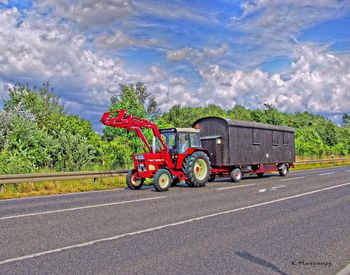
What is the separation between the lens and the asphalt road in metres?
5.30

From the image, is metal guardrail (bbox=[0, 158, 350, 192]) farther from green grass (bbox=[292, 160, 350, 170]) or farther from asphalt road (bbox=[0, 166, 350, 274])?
green grass (bbox=[292, 160, 350, 170])

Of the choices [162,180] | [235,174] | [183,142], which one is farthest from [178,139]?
[235,174]

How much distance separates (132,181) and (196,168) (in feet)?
8.88

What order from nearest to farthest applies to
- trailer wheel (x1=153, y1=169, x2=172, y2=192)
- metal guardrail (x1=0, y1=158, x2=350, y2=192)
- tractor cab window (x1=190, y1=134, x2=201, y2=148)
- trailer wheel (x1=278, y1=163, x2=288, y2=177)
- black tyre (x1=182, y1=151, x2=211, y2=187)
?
trailer wheel (x1=153, y1=169, x2=172, y2=192)
metal guardrail (x1=0, y1=158, x2=350, y2=192)
black tyre (x1=182, y1=151, x2=211, y2=187)
tractor cab window (x1=190, y1=134, x2=201, y2=148)
trailer wheel (x1=278, y1=163, x2=288, y2=177)

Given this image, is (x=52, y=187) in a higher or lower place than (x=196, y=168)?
lower

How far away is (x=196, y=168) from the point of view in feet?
54.3

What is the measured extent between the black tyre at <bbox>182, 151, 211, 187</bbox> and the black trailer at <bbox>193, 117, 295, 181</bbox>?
2610 mm

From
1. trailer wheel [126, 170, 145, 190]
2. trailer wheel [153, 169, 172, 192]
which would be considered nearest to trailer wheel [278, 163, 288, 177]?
trailer wheel [126, 170, 145, 190]

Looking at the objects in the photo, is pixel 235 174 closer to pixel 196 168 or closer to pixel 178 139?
pixel 196 168

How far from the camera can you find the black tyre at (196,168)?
15984 millimetres

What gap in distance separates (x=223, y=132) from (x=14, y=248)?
14.7 m

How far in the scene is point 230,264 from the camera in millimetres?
5359

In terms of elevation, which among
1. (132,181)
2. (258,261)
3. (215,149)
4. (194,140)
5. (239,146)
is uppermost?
(194,140)

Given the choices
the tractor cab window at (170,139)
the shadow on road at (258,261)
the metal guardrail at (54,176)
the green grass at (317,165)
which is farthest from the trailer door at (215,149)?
the green grass at (317,165)
